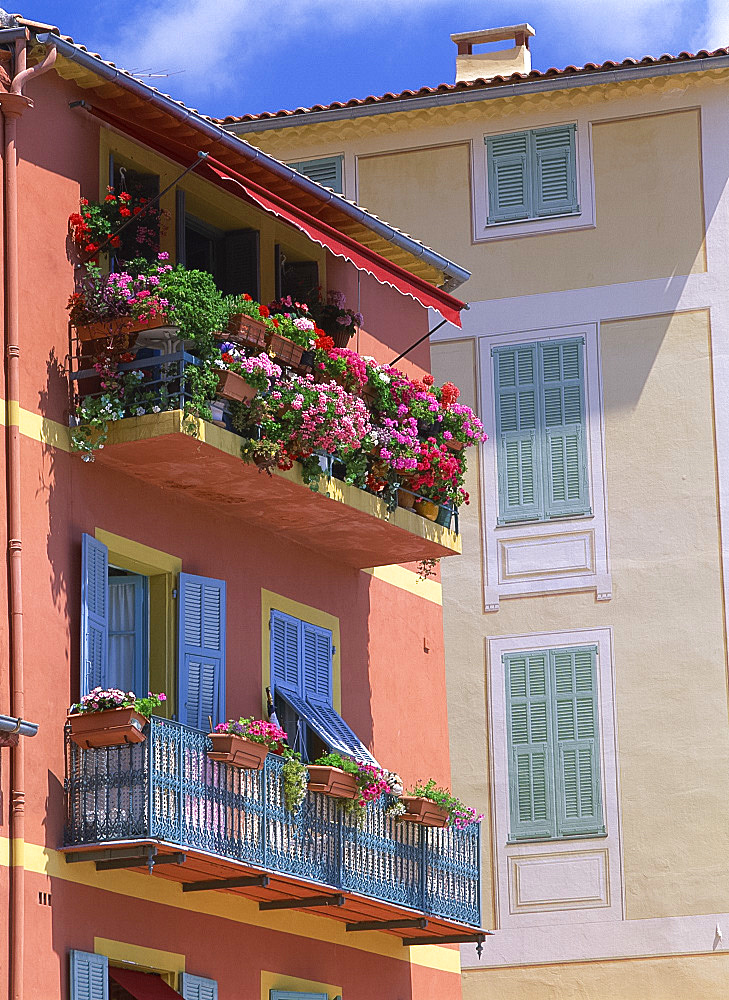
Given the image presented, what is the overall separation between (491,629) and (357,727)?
5.46m

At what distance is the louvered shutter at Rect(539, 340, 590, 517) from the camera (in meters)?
24.8

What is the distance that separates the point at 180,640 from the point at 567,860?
27.4 ft

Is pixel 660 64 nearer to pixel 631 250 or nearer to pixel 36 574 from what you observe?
pixel 631 250

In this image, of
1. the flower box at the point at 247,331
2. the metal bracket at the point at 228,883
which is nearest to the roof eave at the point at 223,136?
the flower box at the point at 247,331

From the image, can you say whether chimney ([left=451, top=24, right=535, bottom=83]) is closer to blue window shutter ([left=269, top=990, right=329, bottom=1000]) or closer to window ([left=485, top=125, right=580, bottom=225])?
window ([left=485, top=125, right=580, bottom=225])

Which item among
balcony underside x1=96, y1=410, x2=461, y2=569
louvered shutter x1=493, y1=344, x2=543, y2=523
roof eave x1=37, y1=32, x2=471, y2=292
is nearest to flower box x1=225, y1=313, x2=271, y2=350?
balcony underside x1=96, y1=410, x2=461, y2=569

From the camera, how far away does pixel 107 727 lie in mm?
15078

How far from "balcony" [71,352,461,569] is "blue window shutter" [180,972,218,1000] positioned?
402 centimetres

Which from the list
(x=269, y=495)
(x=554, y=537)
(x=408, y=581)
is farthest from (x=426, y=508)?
(x=554, y=537)

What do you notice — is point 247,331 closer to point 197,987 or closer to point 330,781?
point 330,781

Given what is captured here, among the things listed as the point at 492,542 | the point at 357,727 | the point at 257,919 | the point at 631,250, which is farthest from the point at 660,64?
the point at 257,919

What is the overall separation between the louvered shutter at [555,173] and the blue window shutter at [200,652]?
995 centimetres

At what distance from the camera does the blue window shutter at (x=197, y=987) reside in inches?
641

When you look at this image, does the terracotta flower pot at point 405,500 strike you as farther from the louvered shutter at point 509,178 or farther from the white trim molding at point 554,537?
the louvered shutter at point 509,178
